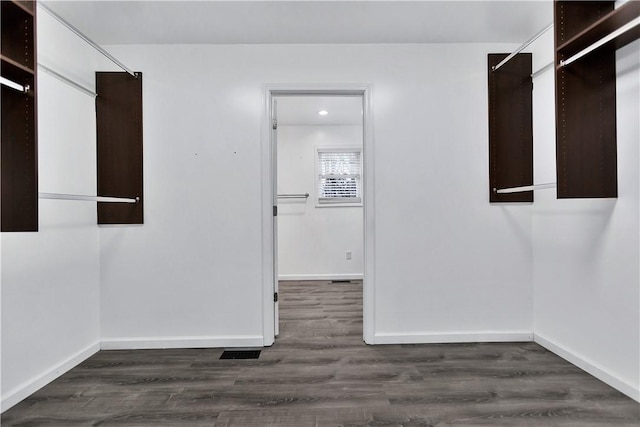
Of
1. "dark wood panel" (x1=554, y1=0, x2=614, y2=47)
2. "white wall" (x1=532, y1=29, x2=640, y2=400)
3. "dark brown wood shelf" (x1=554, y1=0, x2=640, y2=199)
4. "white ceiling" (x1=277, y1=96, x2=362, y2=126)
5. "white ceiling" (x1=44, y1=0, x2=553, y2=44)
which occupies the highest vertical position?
"white ceiling" (x1=277, y1=96, x2=362, y2=126)

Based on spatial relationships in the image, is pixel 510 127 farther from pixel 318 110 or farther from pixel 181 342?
pixel 181 342

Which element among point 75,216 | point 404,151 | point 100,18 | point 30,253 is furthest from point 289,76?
point 30,253

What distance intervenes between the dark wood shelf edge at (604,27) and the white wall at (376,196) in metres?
0.79

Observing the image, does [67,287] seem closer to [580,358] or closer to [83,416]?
[83,416]

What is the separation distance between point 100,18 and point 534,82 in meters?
3.02

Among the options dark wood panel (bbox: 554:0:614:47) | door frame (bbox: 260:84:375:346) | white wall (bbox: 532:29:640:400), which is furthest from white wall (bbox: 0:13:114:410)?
white wall (bbox: 532:29:640:400)

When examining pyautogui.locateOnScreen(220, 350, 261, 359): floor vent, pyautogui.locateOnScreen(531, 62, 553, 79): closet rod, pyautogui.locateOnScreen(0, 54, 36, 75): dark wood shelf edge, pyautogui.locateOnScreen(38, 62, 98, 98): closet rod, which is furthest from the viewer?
pyautogui.locateOnScreen(220, 350, 261, 359): floor vent

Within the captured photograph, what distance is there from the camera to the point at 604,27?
170 centimetres

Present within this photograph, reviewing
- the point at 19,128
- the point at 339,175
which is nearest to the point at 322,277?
the point at 339,175

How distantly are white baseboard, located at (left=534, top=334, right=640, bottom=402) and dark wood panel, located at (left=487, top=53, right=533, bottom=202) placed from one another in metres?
1.03

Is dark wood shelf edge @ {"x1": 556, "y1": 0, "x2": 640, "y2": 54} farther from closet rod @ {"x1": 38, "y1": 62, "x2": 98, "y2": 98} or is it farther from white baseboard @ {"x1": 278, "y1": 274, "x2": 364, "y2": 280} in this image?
white baseboard @ {"x1": 278, "y1": 274, "x2": 364, "y2": 280}

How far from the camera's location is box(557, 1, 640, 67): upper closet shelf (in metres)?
1.59

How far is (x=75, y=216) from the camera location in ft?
7.55

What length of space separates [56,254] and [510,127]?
3.20m
